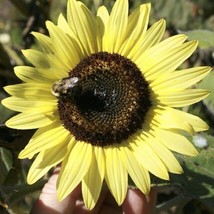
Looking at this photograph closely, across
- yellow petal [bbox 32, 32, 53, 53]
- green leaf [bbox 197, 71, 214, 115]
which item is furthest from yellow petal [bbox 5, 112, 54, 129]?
green leaf [bbox 197, 71, 214, 115]

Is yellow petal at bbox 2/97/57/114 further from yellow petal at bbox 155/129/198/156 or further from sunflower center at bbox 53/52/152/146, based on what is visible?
yellow petal at bbox 155/129/198/156

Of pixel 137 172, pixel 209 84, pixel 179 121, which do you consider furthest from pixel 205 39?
pixel 137 172

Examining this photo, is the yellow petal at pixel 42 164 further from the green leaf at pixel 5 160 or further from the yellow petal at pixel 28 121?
the green leaf at pixel 5 160

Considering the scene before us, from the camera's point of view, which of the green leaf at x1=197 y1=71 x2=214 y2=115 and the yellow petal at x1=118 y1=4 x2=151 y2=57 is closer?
the yellow petal at x1=118 y1=4 x2=151 y2=57

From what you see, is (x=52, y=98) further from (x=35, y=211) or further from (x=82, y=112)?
(x=35, y=211)

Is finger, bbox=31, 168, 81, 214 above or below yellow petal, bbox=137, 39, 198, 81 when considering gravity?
below

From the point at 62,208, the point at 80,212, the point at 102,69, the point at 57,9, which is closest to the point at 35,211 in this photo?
the point at 62,208

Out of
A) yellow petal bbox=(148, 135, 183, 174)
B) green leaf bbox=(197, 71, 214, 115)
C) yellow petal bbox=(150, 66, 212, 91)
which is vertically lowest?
green leaf bbox=(197, 71, 214, 115)
